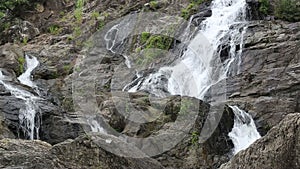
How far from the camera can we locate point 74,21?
30.1 meters

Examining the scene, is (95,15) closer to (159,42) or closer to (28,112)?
(159,42)

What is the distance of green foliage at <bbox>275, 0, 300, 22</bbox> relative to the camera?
22.6 m

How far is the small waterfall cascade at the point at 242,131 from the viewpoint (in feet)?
47.3

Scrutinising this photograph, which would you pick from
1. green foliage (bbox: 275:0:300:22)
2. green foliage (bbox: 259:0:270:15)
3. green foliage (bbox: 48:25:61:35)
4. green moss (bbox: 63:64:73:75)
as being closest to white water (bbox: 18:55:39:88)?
green moss (bbox: 63:64:73:75)

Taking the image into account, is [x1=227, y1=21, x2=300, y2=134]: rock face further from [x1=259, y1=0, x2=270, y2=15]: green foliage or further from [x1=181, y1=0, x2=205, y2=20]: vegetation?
[x1=181, y1=0, x2=205, y2=20]: vegetation

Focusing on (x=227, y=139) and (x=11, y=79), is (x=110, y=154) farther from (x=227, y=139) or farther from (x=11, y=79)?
(x=11, y=79)

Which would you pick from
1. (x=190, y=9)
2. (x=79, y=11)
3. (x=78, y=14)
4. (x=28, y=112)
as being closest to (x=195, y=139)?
(x=28, y=112)

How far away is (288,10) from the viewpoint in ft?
74.9

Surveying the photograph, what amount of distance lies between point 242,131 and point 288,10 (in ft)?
33.4

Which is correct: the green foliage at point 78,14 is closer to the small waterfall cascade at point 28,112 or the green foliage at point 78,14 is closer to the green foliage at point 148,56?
the green foliage at point 148,56

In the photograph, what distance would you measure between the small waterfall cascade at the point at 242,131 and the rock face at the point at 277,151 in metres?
8.23

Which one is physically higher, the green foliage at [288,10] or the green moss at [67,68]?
the green foliage at [288,10]

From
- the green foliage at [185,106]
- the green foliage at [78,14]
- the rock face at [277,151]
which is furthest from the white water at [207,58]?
the rock face at [277,151]

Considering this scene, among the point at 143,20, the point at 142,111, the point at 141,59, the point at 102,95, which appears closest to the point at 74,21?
the point at 143,20
